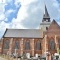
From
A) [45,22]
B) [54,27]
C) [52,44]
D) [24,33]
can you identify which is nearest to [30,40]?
[24,33]

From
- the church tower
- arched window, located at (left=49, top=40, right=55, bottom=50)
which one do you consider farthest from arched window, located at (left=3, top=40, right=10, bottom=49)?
arched window, located at (left=49, top=40, right=55, bottom=50)

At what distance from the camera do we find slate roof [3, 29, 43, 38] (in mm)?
68938

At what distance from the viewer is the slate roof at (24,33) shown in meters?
68.9

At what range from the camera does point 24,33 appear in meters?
70.2

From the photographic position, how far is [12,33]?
70.4 meters

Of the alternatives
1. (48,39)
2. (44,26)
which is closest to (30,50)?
(48,39)

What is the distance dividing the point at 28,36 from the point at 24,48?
14.0 feet

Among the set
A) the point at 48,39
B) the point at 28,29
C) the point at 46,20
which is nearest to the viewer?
the point at 48,39

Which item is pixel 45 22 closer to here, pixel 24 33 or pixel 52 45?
pixel 24 33

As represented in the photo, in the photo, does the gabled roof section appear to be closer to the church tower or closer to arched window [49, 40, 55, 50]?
arched window [49, 40, 55, 50]

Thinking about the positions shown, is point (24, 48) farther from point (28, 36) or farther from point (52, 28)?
point (52, 28)

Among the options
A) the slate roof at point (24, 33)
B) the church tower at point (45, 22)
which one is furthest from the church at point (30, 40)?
the church tower at point (45, 22)

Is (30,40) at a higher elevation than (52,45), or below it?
higher

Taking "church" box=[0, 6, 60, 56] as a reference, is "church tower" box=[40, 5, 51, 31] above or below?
above
